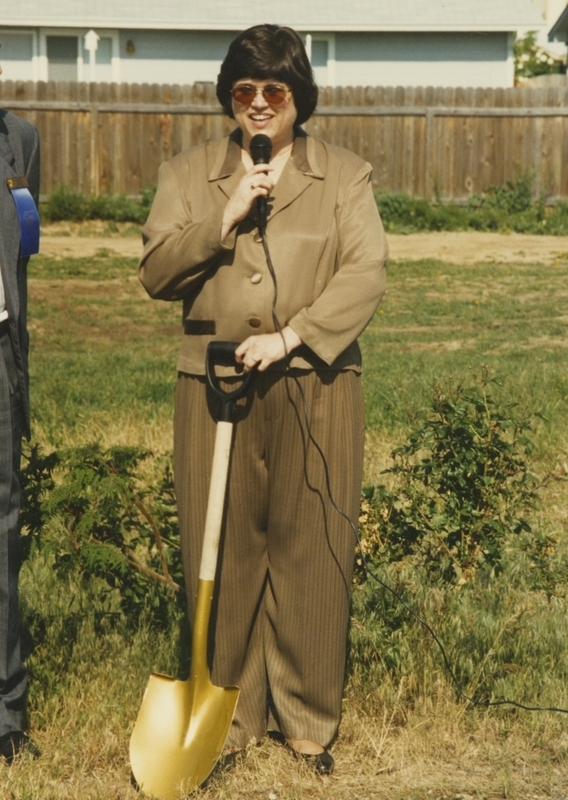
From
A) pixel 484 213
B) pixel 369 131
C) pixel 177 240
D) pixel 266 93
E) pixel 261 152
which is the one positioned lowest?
pixel 484 213

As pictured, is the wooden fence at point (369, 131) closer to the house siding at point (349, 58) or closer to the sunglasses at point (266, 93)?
the house siding at point (349, 58)

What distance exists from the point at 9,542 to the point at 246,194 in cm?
124

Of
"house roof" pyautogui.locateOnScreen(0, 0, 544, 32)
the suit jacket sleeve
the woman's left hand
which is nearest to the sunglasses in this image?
the suit jacket sleeve

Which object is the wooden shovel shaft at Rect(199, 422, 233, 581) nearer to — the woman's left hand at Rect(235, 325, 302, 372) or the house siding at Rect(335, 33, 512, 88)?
the woman's left hand at Rect(235, 325, 302, 372)

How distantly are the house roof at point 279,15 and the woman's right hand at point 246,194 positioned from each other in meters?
21.8

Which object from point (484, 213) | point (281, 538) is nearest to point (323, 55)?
point (484, 213)

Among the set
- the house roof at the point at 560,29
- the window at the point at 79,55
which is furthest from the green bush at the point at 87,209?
the house roof at the point at 560,29

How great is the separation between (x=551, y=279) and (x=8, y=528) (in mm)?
12981

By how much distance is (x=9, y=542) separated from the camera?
3965mm

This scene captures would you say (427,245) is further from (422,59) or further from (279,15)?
(279,15)

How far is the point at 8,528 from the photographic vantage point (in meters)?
3.95

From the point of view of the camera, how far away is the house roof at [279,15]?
24.9 metres

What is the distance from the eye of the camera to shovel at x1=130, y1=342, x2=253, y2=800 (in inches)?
152

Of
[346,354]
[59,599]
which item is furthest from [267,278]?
[59,599]
